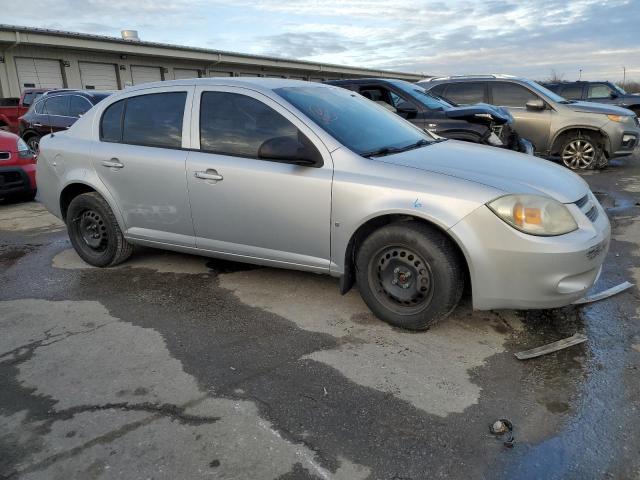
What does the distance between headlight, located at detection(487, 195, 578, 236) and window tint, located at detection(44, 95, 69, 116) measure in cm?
1110

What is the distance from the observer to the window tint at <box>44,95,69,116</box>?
1151 cm

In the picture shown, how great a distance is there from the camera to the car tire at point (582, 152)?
920cm

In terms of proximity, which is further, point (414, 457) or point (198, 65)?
point (198, 65)

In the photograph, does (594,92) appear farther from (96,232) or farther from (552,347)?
(96,232)

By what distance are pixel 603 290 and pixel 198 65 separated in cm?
2620

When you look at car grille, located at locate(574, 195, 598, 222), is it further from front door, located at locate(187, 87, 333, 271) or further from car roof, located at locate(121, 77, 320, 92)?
car roof, located at locate(121, 77, 320, 92)

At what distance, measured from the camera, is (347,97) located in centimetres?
442

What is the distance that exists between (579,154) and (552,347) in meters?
7.37

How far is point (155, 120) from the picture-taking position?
169 inches

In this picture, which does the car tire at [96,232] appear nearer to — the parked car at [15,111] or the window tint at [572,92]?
the parked car at [15,111]

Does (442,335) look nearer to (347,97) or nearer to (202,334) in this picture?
(202,334)

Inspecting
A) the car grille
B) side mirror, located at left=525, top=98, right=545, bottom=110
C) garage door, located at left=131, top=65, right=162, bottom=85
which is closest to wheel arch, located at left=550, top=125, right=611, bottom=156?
side mirror, located at left=525, top=98, right=545, bottom=110

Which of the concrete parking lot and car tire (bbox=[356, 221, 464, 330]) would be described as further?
car tire (bbox=[356, 221, 464, 330])

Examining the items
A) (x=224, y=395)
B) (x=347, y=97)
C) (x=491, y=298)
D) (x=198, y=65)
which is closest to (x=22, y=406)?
(x=224, y=395)
